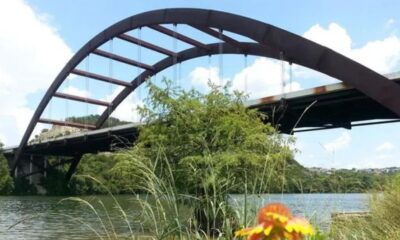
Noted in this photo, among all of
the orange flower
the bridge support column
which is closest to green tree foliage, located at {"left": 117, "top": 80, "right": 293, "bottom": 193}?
the orange flower

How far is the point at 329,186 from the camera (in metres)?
4.07

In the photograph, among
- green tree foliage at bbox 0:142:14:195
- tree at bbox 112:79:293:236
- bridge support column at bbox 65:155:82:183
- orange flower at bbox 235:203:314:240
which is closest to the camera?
orange flower at bbox 235:203:314:240

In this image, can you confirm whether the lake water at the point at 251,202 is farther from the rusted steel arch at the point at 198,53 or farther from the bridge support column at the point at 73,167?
the bridge support column at the point at 73,167

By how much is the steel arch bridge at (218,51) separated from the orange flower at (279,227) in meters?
24.4

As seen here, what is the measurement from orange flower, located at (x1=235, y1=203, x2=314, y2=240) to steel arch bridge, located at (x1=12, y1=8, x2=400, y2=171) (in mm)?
24402

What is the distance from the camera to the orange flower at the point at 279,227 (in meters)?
1.44

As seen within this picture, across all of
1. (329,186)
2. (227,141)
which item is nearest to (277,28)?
(227,141)

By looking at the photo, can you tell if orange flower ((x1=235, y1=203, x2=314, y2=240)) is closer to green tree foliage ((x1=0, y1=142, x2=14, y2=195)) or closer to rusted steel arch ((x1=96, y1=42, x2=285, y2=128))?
rusted steel arch ((x1=96, y1=42, x2=285, y2=128))

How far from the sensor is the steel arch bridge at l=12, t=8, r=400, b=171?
26.1 metres

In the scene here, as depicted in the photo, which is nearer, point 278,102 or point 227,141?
point 227,141

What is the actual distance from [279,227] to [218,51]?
135 ft

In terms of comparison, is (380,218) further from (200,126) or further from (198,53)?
(198,53)

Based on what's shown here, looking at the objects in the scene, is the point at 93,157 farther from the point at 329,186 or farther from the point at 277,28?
the point at 329,186

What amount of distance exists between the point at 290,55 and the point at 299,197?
26.7 m
